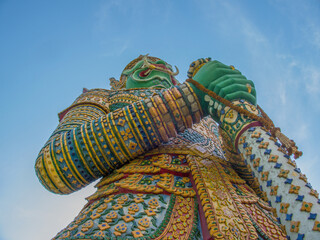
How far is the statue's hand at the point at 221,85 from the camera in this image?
2771mm

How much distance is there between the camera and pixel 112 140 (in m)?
2.80

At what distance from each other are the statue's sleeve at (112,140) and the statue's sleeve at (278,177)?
484 millimetres

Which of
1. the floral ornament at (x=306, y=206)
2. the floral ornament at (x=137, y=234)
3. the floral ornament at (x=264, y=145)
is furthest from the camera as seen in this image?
the floral ornament at (x=264, y=145)

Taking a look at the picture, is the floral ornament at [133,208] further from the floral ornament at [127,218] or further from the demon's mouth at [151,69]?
the demon's mouth at [151,69]

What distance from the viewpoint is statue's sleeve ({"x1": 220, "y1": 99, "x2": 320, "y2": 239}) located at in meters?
1.86

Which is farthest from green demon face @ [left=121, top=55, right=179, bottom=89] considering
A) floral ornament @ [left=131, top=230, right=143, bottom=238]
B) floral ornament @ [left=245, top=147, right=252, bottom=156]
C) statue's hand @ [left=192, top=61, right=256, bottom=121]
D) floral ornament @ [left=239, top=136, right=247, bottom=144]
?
floral ornament @ [left=131, top=230, right=143, bottom=238]

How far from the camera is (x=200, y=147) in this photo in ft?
10.9

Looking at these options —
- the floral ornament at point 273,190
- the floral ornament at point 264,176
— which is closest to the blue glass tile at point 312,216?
the floral ornament at point 273,190

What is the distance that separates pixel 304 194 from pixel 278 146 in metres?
0.44

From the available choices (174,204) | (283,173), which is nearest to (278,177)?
(283,173)

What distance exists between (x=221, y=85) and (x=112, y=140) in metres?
1.12

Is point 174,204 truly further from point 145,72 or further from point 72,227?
point 145,72

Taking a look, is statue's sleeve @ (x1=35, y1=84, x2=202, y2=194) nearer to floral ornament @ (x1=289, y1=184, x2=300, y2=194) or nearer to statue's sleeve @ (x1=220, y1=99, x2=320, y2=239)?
statue's sleeve @ (x1=220, y1=99, x2=320, y2=239)

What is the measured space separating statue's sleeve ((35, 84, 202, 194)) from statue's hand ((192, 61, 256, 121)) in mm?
119
